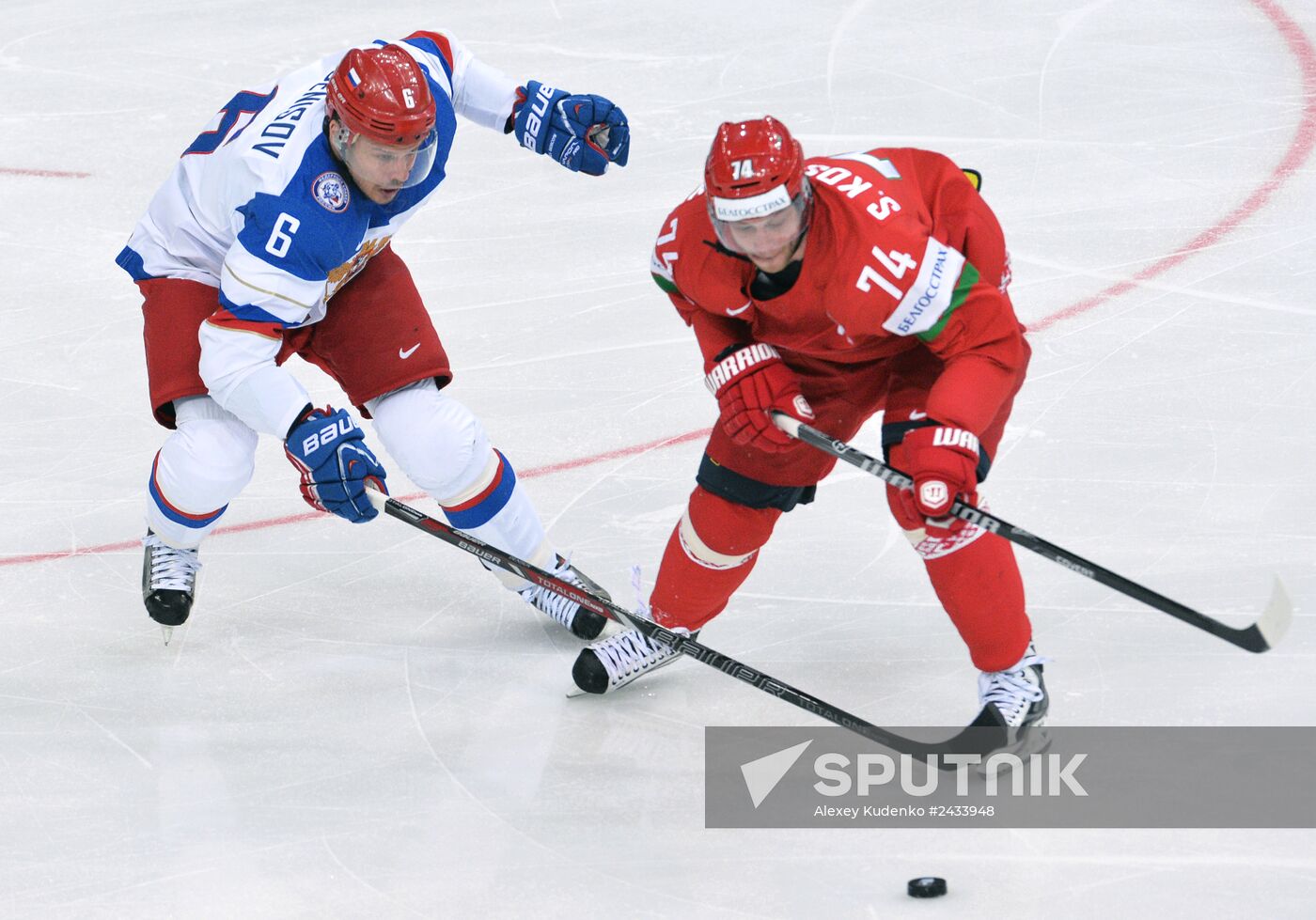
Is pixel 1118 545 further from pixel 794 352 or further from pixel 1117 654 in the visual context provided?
pixel 794 352

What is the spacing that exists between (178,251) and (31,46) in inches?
144

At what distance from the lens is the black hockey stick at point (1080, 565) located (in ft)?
8.95

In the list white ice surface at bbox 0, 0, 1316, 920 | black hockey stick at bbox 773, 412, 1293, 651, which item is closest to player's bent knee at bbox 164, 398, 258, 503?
white ice surface at bbox 0, 0, 1316, 920

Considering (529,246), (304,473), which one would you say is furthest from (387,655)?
(529,246)

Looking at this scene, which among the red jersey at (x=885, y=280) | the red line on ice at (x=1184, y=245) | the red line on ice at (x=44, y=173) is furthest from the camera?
the red line on ice at (x=44, y=173)

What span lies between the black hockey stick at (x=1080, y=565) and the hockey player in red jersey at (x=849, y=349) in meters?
0.03

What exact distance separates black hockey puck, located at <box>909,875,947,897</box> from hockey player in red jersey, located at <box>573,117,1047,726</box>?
1.45 feet

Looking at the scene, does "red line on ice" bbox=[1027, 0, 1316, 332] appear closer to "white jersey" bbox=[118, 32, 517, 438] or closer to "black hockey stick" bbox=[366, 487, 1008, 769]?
"black hockey stick" bbox=[366, 487, 1008, 769]

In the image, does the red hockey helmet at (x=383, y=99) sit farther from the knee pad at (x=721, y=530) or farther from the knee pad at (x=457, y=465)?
the knee pad at (x=721, y=530)

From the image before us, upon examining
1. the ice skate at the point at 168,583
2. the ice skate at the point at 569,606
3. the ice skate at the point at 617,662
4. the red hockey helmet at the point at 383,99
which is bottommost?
the ice skate at the point at 168,583

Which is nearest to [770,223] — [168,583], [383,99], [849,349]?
[849,349]

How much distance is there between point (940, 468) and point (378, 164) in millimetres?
1172

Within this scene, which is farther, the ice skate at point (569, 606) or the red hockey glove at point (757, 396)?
the ice skate at point (569, 606)

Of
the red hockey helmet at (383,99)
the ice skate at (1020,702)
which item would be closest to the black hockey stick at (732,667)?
the ice skate at (1020,702)
